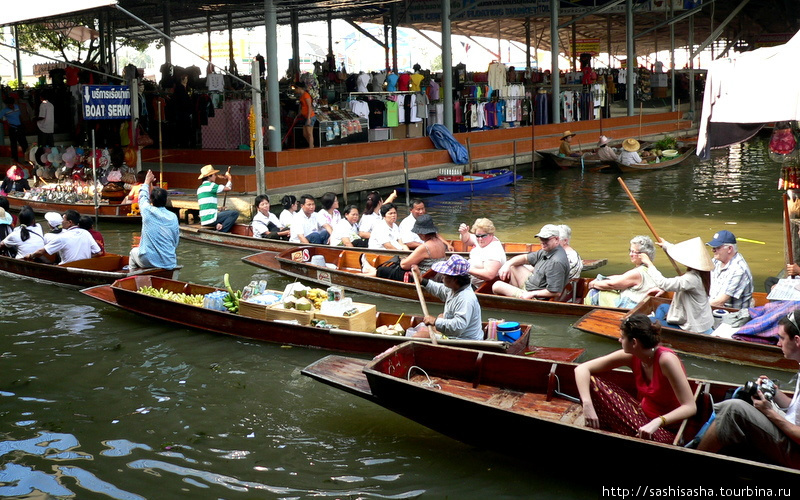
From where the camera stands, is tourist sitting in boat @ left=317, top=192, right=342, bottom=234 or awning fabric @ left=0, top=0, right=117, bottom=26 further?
tourist sitting in boat @ left=317, top=192, right=342, bottom=234

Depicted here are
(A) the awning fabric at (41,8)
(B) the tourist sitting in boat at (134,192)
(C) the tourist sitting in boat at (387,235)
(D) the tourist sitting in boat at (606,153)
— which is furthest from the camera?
(D) the tourist sitting in boat at (606,153)

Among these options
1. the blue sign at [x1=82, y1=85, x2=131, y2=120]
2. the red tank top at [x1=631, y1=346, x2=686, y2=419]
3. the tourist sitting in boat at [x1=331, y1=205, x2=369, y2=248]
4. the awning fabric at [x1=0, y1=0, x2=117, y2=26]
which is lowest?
the red tank top at [x1=631, y1=346, x2=686, y2=419]

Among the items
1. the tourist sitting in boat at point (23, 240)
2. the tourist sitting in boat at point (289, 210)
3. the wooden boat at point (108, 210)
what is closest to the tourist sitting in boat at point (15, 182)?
the wooden boat at point (108, 210)

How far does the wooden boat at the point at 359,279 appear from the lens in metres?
8.71

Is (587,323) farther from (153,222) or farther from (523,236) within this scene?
(523,236)

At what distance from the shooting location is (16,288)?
10688 mm

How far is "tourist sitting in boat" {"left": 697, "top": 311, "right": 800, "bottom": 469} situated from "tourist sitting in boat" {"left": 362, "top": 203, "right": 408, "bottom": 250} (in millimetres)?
6615

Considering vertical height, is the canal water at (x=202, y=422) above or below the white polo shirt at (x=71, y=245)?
below

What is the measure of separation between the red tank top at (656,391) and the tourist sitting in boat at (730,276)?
119 inches

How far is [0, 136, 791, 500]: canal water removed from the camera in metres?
5.43

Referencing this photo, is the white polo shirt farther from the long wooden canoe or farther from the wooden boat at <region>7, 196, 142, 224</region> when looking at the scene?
the wooden boat at <region>7, 196, 142, 224</region>

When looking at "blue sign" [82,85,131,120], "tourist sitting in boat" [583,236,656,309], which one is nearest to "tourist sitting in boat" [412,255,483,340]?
"tourist sitting in boat" [583,236,656,309]

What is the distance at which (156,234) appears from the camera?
9625mm

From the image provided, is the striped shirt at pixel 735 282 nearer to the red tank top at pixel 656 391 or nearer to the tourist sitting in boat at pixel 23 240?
the red tank top at pixel 656 391
